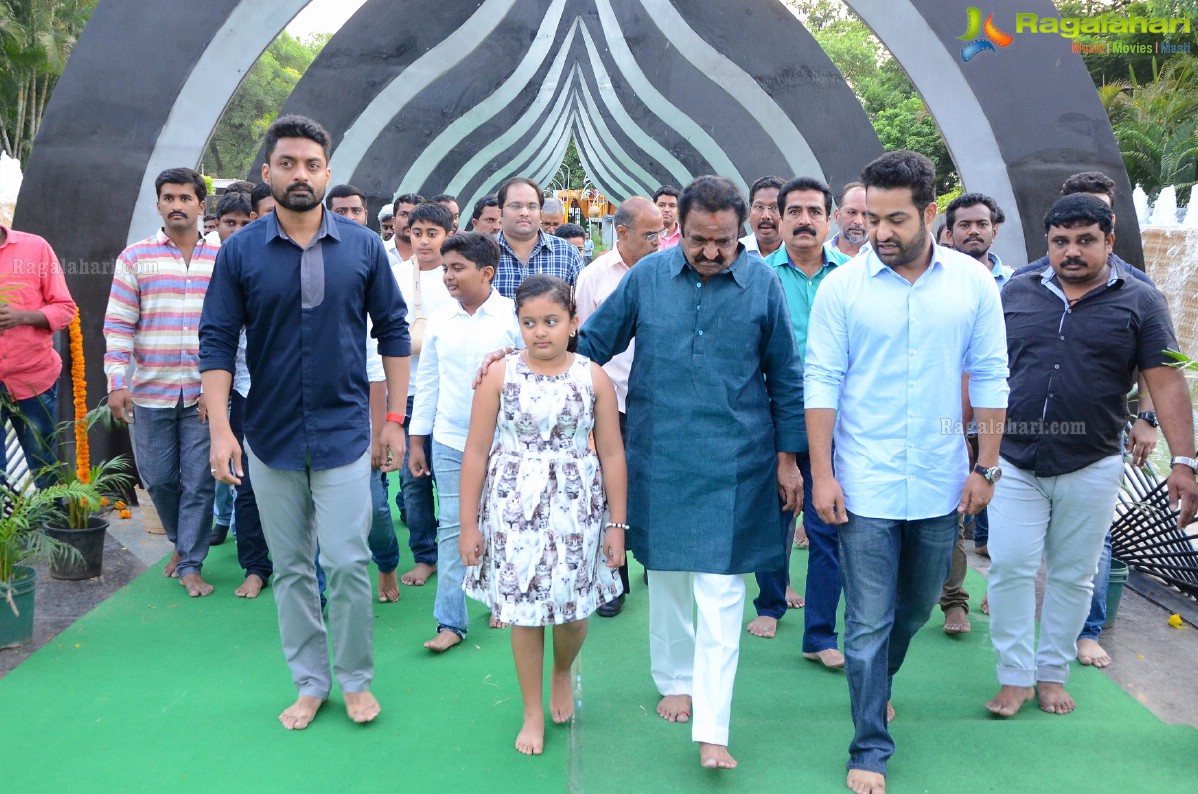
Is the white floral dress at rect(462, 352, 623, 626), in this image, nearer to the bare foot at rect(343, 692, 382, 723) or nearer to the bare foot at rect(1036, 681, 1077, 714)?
the bare foot at rect(343, 692, 382, 723)

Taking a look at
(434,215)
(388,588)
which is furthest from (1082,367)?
(434,215)

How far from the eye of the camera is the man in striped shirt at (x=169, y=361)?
Answer: 5375 millimetres

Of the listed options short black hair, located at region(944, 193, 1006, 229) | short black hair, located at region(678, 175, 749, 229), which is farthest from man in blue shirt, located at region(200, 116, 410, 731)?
short black hair, located at region(944, 193, 1006, 229)

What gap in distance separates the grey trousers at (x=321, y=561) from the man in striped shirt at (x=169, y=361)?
68.1 inches

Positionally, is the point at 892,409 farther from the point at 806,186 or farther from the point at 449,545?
the point at 449,545

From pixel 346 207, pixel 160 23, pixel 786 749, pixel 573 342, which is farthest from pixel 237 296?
pixel 160 23

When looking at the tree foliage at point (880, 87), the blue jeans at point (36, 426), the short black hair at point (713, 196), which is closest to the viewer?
the short black hair at point (713, 196)

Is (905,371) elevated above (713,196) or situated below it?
below

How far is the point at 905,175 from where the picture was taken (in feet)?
10.7

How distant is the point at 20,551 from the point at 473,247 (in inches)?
101

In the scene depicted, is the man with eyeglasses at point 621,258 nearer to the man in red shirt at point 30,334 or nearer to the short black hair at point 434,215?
the short black hair at point 434,215

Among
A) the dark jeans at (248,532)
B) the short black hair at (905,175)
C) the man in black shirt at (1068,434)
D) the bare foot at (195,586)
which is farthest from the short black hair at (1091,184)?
the bare foot at (195,586)

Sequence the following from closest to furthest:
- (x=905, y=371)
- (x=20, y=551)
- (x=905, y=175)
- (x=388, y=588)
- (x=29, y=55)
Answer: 1. (x=905, y=175)
2. (x=905, y=371)
3. (x=20, y=551)
4. (x=388, y=588)
5. (x=29, y=55)

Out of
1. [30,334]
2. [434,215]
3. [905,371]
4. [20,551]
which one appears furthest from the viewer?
[434,215]
